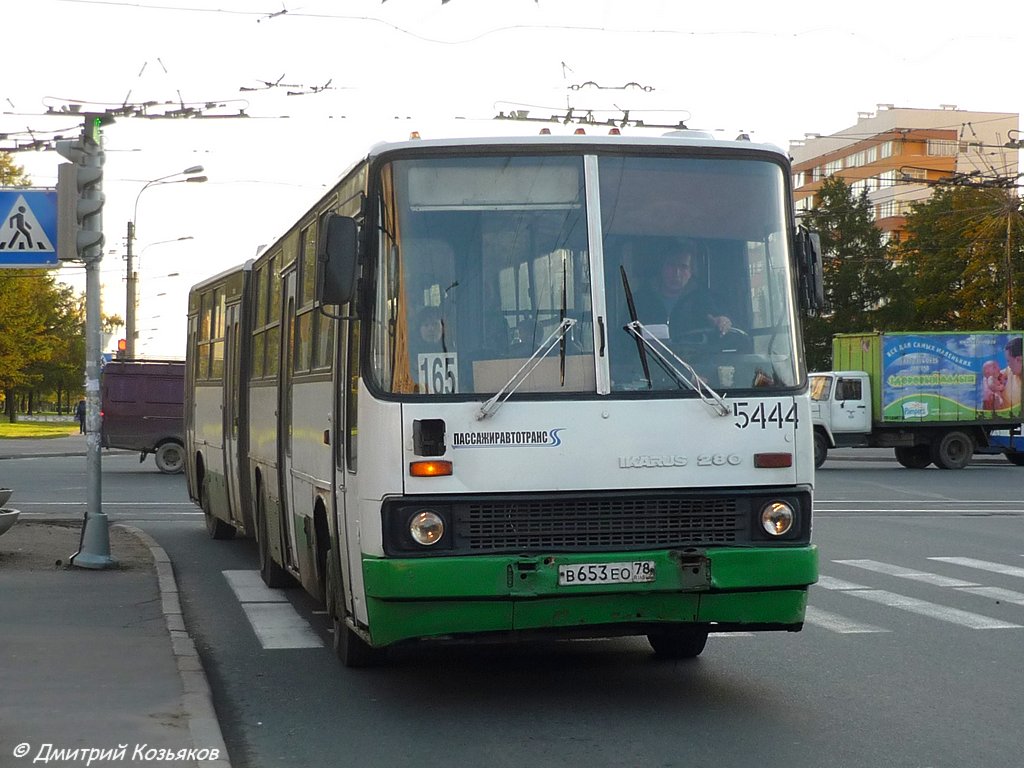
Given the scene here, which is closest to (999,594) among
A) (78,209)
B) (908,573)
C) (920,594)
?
(920,594)

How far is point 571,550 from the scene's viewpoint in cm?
744

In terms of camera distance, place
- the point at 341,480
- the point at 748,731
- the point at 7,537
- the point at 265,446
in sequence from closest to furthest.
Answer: the point at 748,731, the point at 341,480, the point at 265,446, the point at 7,537

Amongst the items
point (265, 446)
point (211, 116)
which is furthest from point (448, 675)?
point (211, 116)

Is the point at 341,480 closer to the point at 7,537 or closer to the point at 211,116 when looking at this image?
the point at 7,537

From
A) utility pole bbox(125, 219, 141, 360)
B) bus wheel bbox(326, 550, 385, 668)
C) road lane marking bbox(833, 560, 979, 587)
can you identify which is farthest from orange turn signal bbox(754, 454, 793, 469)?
utility pole bbox(125, 219, 141, 360)

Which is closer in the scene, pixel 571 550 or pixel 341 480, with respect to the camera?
pixel 571 550

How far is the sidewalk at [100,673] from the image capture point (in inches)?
259

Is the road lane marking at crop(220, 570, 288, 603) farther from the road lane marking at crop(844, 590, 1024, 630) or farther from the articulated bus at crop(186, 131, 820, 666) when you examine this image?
the road lane marking at crop(844, 590, 1024, 630)

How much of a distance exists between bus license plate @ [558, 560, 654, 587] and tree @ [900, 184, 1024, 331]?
54.5 m

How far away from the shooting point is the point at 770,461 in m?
7.72

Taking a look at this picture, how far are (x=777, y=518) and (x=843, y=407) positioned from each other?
1129 inches

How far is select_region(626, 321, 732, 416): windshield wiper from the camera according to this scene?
770cm

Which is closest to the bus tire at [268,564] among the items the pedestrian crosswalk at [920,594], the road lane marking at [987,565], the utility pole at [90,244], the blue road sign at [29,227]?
the utility pole at [90,244]

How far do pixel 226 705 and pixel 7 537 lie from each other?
9.47m
